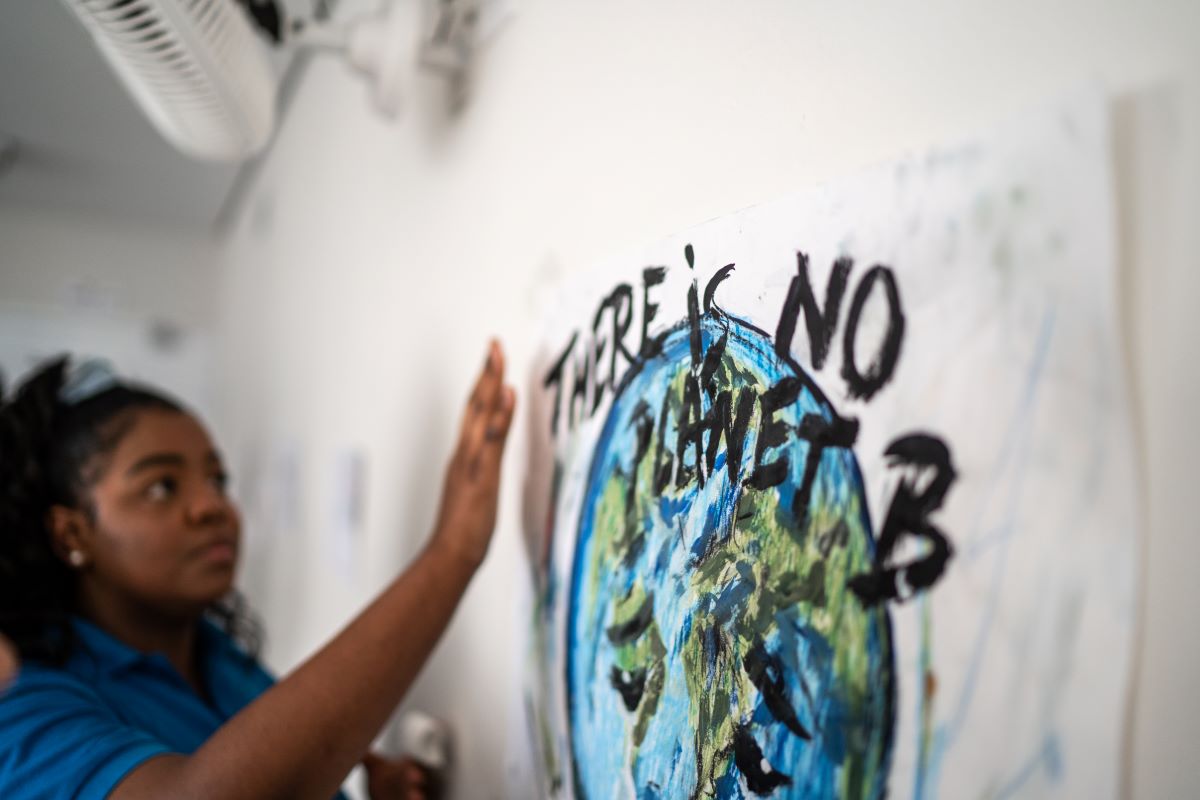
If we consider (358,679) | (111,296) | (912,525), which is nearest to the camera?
(912,525)

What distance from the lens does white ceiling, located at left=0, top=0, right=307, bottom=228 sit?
51.5 inches

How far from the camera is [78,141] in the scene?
178 centimetres

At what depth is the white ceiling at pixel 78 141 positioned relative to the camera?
51.5 inches

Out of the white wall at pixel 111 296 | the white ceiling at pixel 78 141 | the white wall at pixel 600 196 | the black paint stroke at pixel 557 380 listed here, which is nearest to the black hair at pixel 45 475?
the white wall at pixel 600 196

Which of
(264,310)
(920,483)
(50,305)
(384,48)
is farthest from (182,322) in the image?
(920,483)

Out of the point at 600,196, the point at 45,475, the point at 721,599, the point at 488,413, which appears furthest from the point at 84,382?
the point at 721,599

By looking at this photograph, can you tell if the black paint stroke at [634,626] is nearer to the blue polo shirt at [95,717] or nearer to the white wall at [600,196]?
the white wall at [600,196]

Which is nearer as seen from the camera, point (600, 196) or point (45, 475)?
point (600, 196)

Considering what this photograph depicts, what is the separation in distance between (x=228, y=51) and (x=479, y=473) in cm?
56

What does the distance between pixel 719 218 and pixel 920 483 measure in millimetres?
205

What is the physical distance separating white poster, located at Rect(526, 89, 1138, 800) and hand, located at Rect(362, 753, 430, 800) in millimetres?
371

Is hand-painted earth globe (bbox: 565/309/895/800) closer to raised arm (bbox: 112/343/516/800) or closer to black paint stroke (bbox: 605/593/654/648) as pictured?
black paint stroke (bbox: 605/593/654/648)

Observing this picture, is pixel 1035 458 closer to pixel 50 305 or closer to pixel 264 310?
pixel 264 310

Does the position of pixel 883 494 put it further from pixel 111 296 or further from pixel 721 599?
pixel 111 296
